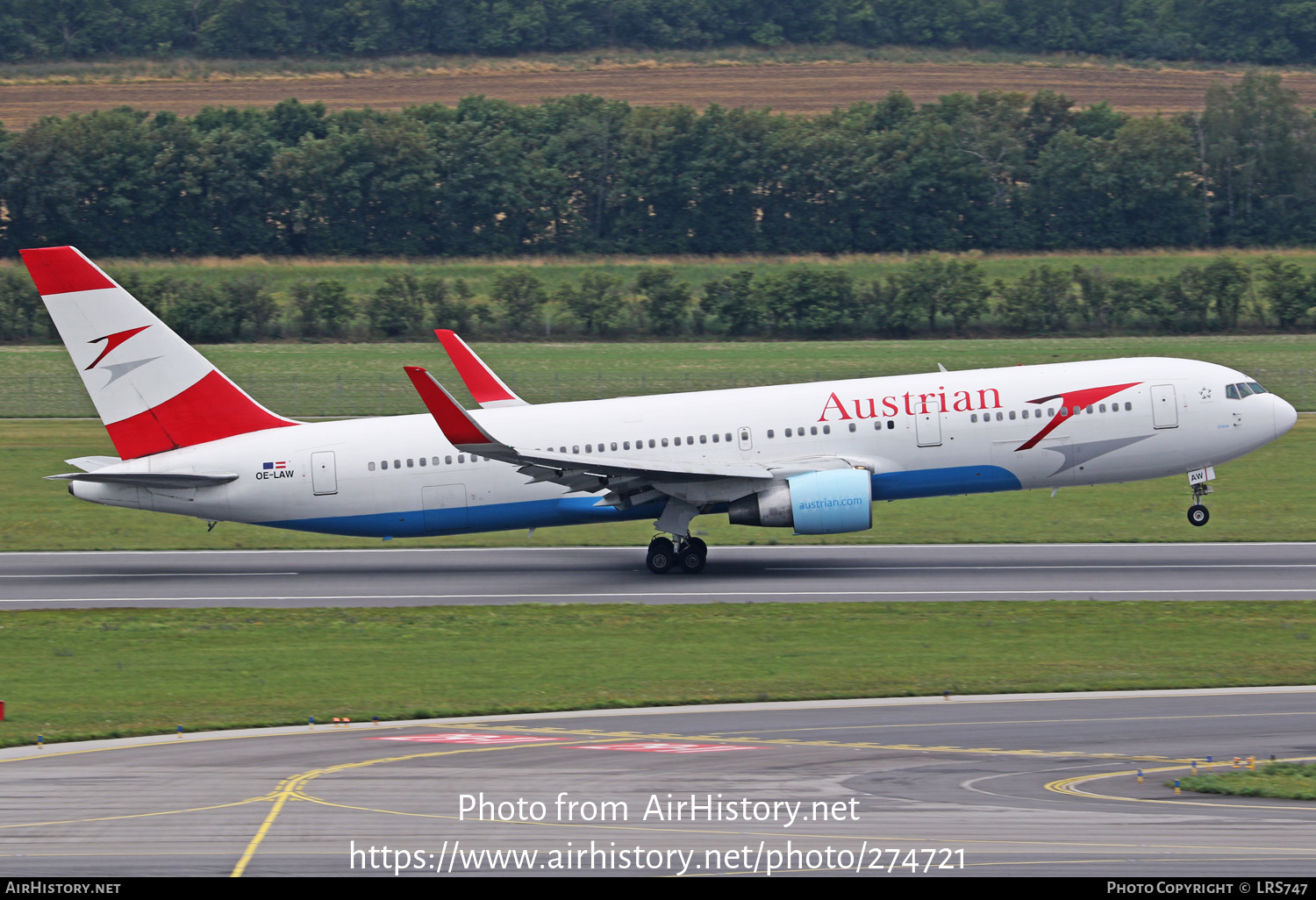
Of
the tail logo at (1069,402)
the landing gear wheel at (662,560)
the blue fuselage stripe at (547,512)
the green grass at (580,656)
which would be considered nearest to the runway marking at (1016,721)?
the green grass at (580,656)

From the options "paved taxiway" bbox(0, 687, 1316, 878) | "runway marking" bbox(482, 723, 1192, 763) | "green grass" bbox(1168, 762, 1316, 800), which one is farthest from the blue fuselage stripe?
"green grass" bbox(1168, 762, 1316, 800)

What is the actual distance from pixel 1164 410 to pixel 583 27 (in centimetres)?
11558

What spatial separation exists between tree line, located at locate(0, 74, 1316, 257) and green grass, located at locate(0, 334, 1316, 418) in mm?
25525

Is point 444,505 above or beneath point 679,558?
above

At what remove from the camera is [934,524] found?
1670 inches

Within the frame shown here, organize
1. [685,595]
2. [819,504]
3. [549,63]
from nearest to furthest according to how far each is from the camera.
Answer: [685,595] < [819,504] < [549,63]

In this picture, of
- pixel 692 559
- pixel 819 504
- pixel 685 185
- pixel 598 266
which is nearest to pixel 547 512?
pixel 692 559

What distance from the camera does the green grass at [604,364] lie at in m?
70.7

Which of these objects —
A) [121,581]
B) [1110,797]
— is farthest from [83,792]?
[121,581]

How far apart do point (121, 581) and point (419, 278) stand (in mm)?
65808

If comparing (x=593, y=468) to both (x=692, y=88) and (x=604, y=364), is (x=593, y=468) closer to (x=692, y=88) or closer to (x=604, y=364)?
(x=604, y=364)

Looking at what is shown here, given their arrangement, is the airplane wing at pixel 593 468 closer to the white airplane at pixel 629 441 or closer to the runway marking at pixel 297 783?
the white airplane at pixel 629 441

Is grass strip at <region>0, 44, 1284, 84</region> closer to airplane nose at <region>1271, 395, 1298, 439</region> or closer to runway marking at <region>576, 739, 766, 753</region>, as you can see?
airplane nose at <region>1271, 395, 1298, 439</region>

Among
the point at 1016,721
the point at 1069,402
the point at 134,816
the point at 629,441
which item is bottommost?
the point at 1016,721
